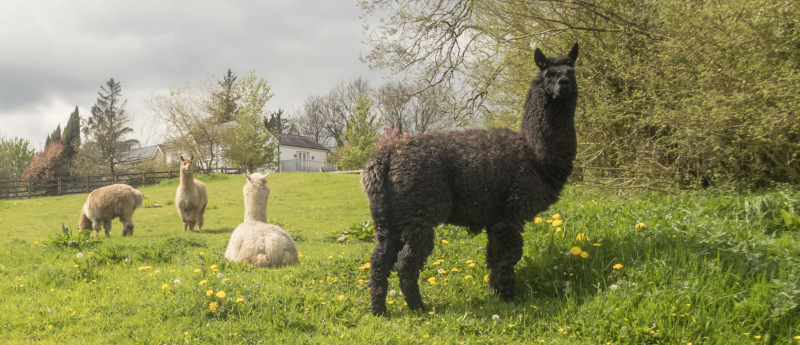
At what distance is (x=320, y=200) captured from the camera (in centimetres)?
2184

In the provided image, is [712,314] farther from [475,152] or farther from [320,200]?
[320,200]

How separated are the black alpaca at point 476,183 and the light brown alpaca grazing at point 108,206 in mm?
10627

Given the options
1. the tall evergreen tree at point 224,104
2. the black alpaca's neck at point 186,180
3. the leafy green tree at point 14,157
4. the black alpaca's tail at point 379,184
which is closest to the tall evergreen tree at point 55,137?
the leafy green tree at point 14,157

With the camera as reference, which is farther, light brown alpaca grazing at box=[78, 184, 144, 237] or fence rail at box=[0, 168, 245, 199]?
fence rail at box=[0, 168, 245, 199]

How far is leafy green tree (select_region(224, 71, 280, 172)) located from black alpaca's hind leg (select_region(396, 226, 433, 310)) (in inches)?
1567

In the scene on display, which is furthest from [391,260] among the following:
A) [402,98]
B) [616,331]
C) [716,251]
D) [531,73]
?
[402,98]

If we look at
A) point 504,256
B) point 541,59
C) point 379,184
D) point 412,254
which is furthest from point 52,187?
point 541,59

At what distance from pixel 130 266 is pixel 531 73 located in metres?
10.1

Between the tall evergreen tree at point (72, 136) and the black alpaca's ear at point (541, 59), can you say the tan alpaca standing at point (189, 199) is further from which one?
the tall evergreen tree at point (72, 136)

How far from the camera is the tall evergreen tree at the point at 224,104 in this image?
44.4 m

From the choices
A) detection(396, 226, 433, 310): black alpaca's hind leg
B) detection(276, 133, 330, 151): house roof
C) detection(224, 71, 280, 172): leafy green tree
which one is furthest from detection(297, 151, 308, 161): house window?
detection(396, 226, 433, 310): black alpaca's hind leg

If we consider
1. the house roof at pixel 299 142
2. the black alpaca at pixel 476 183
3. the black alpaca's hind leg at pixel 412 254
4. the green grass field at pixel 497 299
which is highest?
the house roof at pixel 299 142

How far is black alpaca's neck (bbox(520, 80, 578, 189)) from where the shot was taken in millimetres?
4906

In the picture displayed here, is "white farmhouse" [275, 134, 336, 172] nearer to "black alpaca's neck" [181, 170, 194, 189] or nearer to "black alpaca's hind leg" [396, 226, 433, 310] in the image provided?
"black alpaca's neck" [181, 170, 194, 189]
